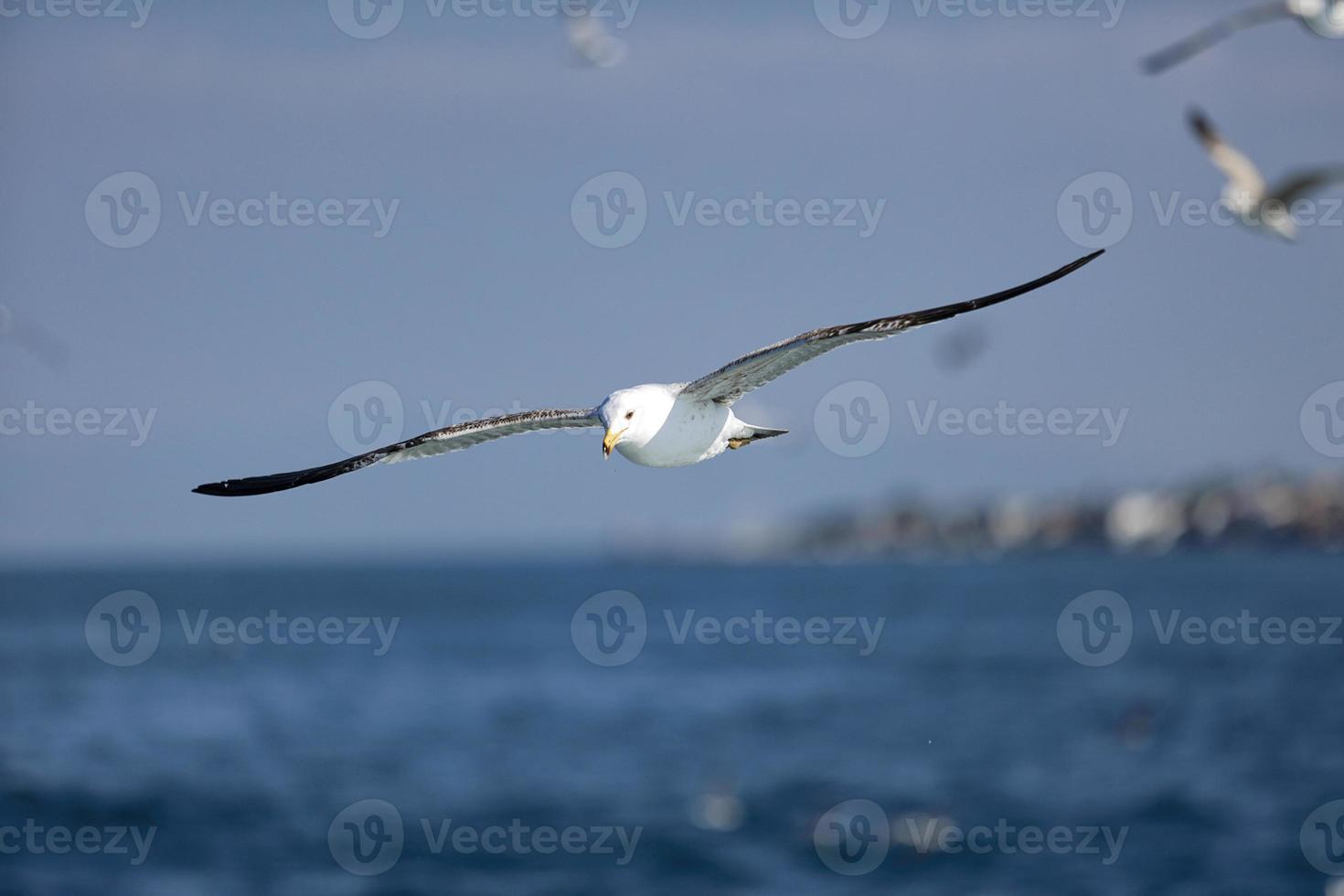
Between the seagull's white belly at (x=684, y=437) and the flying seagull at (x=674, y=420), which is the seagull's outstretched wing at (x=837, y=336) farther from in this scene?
the seagull's white belly at (x=684, y=437)

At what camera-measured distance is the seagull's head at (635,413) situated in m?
11.7

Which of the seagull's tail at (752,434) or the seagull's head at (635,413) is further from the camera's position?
the seagull's tail at (752,434)

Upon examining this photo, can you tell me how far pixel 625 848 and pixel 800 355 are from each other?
28554mm

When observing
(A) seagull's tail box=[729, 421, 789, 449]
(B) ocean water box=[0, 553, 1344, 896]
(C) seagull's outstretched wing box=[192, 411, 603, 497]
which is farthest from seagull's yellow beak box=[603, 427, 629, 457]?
(B) ocean water box=[0, 553, 1344, 896]

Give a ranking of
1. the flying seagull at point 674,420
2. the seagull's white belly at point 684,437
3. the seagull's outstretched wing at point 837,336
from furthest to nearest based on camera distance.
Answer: the seagull's white belly at point 684,437
the flying seagull at point 674,420
the seagull's outstretched wing at point 837,336

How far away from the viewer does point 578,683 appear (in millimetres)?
73938

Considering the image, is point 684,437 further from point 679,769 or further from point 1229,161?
point 679,769

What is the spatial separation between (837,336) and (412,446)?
4064 millimetres

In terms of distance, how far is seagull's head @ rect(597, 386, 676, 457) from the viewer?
38.2 ft

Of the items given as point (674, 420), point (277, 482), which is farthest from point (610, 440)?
point (277, 482)

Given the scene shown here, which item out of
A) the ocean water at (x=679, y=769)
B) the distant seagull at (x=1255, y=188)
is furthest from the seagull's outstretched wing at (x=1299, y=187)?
the ocean water at (x=679, y=769)

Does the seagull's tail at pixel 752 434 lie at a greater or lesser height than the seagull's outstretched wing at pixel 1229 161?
lesser

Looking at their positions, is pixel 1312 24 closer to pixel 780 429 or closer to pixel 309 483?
pixel 780 429

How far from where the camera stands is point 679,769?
48.2 meters
